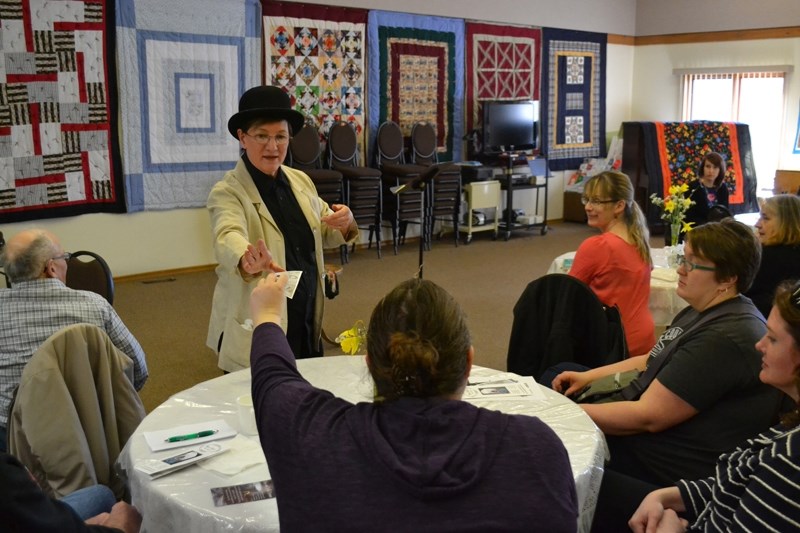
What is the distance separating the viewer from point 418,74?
26.2 ft

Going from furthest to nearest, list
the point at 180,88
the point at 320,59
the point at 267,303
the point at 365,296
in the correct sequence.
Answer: the point at 320,59, the point at 180,88, the point at 365,296, the point at 267,303

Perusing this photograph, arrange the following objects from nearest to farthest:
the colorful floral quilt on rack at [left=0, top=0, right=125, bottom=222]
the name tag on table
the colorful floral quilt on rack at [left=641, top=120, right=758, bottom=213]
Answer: the name tag on table → the colorful floral quilt on rack at [left=0, top=0, right=125, bottom=222] → the colorful floral quilt on rack at [left=641, top=120, right=758, bottom=213]

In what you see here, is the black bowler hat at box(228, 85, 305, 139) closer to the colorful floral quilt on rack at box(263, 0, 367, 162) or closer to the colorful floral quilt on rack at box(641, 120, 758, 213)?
the colorful floral quilt on rack at box(263, 0, 367, 162)

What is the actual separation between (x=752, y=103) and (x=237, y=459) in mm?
9398

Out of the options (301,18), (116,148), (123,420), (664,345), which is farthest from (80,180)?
(664,345)

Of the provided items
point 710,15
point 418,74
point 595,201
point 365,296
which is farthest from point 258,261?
point 710,15

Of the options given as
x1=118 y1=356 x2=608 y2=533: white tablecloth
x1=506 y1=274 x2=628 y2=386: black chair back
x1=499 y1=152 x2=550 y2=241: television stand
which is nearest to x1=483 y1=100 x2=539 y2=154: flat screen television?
x1=499 y1=152 x2=550 y2=241: television stand

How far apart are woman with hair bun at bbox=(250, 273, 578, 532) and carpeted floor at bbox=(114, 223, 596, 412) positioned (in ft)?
9.59

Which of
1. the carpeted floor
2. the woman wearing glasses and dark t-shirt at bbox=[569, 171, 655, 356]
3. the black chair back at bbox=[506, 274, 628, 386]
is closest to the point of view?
the black chair back at bbox=[506, 274, 628, 386]

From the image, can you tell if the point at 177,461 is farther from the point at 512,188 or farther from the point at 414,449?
the point at 512,188

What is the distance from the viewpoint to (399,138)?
771 cm

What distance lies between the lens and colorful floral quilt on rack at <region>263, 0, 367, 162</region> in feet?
22.5

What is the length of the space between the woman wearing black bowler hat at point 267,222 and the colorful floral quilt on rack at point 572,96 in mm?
6992

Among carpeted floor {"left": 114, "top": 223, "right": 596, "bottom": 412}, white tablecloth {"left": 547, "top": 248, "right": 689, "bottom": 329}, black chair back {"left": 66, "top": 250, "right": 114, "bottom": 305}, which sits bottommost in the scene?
carpeted floor {"left": 114, "top": 223, "right": 596, "bottom": 412}
